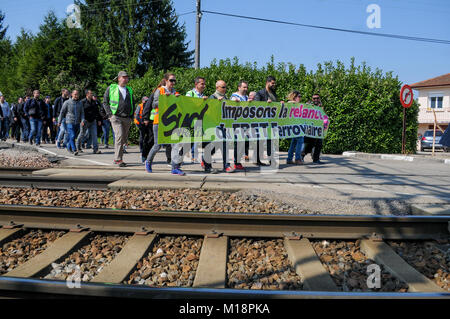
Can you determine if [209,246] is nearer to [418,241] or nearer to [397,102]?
[418,241]

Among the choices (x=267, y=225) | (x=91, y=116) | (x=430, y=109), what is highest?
(x=430, y=109)

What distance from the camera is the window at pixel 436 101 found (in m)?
49.5

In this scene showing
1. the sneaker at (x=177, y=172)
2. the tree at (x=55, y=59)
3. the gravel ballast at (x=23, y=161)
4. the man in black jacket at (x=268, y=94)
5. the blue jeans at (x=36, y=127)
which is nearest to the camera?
the sneaker at (x=177, y=172)

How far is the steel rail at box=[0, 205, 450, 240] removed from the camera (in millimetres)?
3949

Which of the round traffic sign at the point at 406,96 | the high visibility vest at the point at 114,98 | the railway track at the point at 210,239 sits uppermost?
the round traffic sign at the point at 406,96

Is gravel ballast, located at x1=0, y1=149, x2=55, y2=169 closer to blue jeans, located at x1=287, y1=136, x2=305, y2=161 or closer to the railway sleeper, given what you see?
the railway sleeper

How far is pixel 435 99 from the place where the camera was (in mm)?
50125

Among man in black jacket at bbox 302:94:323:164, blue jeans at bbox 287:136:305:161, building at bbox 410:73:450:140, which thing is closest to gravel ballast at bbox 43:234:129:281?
blue jeans at bbox 287:136:305:161

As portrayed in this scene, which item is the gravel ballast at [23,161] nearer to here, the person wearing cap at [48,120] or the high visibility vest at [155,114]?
the high visibility vest at [155,114]

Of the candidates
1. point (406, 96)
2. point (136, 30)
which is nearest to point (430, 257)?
point (406, 96)

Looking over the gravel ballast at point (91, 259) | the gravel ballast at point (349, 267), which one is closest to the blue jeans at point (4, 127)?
the gravel ballast at point (91, 259)

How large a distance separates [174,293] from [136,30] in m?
43.1

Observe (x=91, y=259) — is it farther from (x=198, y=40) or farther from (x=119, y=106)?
(x=198, y=40)

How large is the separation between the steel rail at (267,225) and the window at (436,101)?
53.9 meters
